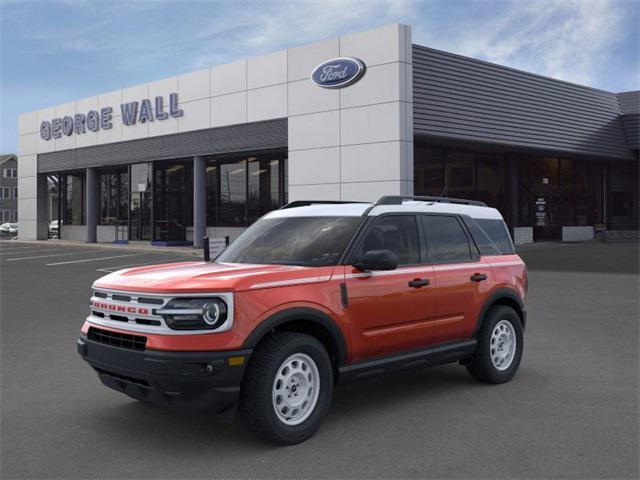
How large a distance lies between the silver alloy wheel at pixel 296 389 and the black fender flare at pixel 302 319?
25 centimetres

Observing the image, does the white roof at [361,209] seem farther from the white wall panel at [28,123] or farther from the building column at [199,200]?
the white wall panel at [28,123]

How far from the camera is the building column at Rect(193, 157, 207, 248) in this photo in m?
29.5

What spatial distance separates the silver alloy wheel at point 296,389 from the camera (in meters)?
4.63

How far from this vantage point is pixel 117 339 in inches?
188

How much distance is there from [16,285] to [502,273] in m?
13.0

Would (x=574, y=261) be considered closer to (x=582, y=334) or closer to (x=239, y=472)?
(x=582, y=334)

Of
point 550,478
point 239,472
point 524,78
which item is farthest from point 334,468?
point 524,78

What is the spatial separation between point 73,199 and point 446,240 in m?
37.8

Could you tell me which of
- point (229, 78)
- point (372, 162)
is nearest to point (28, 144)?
point (229, 78)

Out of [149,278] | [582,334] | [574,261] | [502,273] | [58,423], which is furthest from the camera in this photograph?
[574,261]

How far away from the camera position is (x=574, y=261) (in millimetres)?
21672

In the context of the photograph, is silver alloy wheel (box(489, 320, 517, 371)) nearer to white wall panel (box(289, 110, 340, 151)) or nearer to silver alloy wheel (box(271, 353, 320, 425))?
→ silver alloy wheel (box(271, 353, 320, 425))

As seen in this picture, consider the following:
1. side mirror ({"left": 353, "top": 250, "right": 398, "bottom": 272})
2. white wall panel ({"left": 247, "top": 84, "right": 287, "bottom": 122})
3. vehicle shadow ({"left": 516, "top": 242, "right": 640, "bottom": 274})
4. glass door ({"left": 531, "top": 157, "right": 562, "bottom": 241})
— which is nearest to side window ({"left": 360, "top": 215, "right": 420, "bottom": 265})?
side mirror ({"left": 353, "top": 250, "right": 398, "bottom": 272})

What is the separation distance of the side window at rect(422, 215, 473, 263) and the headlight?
2248 mm
